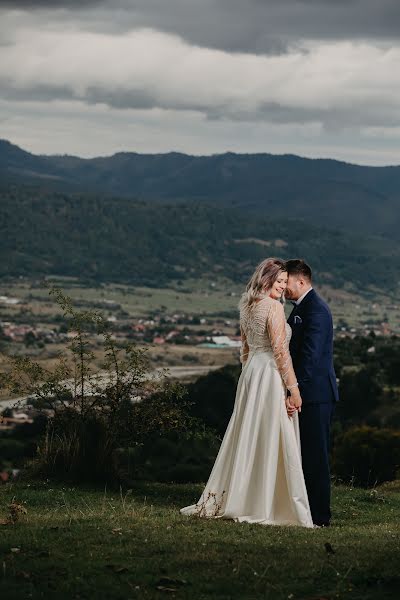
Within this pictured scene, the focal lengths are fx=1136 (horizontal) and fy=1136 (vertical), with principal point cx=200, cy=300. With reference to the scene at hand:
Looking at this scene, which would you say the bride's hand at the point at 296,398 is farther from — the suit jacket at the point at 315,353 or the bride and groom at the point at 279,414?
the suit jacket at the point at 315,353

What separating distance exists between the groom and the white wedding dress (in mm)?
147

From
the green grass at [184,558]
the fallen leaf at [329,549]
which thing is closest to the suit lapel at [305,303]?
the green grass at [184,558]

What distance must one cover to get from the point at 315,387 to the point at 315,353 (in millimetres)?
321

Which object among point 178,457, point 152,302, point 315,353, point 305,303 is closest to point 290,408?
point 315,353

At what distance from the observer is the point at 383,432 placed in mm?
25609

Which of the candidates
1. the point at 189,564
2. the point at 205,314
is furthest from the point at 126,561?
the point at 205,314

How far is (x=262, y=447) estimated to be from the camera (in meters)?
10.4

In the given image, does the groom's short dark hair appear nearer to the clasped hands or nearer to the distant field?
the clasped hands

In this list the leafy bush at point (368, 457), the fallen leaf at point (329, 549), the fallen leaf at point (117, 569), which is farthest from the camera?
the leafy bush at point (368, 457)

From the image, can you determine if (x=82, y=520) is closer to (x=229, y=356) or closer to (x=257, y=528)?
(x=257, y=528)

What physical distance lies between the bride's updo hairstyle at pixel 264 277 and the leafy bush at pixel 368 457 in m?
9.26

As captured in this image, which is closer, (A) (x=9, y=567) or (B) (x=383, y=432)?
(A) (x=9, y=567)

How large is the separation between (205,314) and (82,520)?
15610cm

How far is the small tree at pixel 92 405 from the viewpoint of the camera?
13.3 m
